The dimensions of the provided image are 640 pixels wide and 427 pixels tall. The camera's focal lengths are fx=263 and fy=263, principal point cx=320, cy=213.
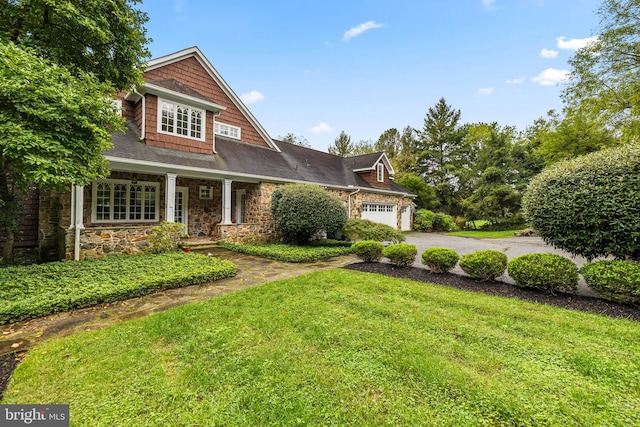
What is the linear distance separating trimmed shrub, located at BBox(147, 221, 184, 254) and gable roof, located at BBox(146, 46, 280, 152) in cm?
683

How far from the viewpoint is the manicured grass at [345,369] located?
82.0 inches

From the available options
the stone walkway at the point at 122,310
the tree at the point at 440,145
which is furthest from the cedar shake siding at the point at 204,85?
the tree at the point at 440,145

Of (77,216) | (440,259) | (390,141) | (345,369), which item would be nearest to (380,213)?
(440,259)

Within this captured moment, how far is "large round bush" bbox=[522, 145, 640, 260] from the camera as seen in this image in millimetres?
4535

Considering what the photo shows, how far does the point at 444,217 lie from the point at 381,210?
7601 millimetres

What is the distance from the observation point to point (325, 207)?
9906 millimetres

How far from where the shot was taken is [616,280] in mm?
4375

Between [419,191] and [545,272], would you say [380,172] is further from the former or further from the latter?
[545,272]

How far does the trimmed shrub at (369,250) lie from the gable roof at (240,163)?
5.37m

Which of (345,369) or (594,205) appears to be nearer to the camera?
(345,369)

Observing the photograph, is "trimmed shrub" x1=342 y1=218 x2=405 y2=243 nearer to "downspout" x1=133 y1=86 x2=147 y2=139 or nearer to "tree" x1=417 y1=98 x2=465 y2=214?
"downspout" x1=133 y1=86 x2=147 y2=139

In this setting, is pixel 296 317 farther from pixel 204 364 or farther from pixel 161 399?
pixel 161 399

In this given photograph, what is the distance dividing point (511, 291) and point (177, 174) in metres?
10.2

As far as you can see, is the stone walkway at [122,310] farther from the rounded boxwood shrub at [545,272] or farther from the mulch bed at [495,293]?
the rounded boxwood shrub at [545,272]
